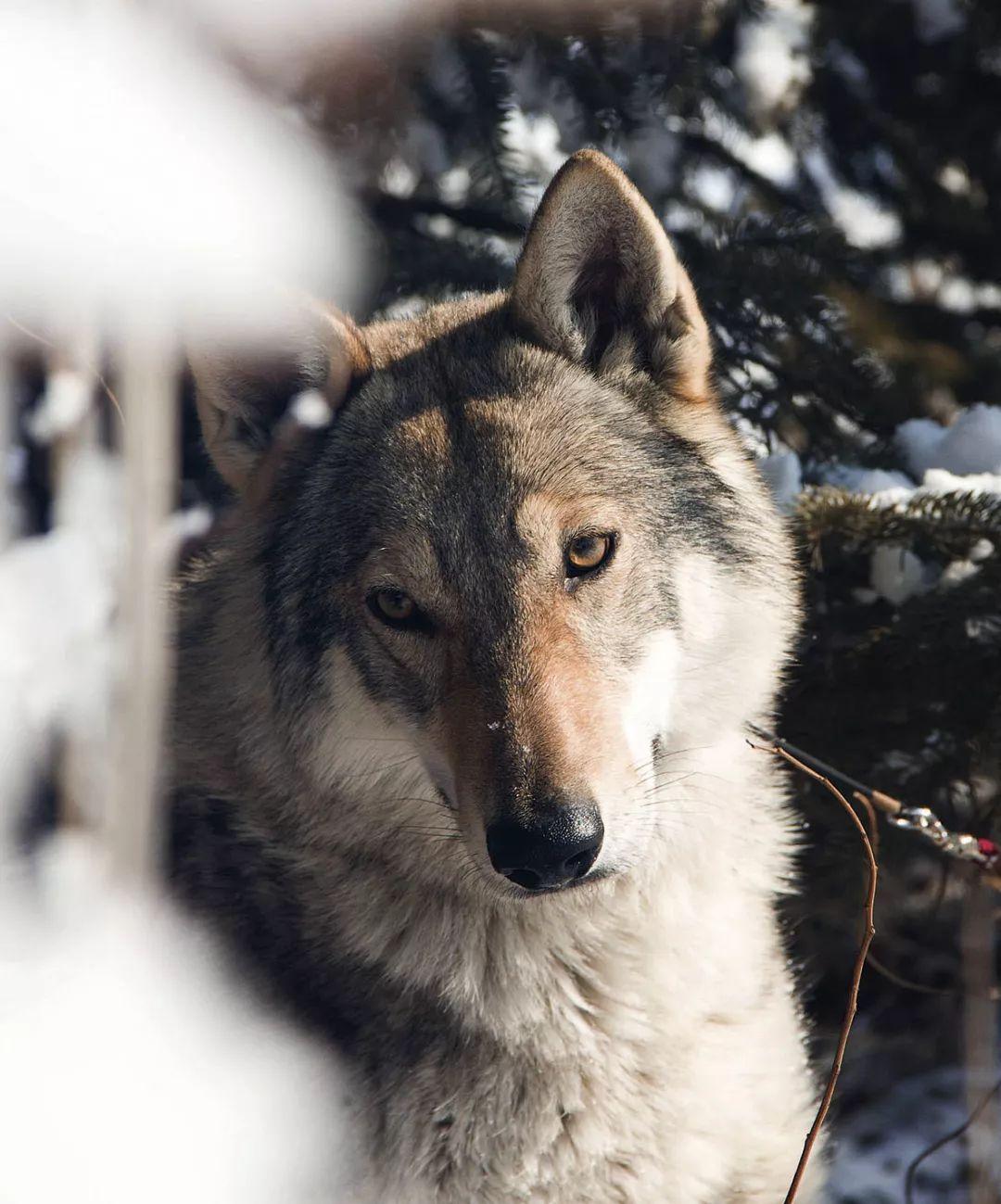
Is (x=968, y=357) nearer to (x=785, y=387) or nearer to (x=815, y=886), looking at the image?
(x=785, y=387)

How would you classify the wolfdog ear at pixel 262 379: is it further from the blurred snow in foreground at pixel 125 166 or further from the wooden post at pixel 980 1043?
the wooden post at pixel 980 1043

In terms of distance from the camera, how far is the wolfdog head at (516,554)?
206 centimetres

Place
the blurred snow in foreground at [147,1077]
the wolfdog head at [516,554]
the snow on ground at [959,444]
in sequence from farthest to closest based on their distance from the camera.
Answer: the snow on ground at [959,444], the blurred snow in foreground at [147,1077], the wolfdog head at [516,554]

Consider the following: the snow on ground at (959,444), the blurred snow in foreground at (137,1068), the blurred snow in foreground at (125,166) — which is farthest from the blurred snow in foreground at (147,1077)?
the snow on ground at (959,444)

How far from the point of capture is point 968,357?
3.82m

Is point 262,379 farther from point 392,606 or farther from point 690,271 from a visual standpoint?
point 690,271

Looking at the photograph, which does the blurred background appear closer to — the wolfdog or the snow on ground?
the snow on ground

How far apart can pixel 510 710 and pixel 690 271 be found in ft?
6.20

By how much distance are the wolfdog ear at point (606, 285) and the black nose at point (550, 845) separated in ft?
3.38

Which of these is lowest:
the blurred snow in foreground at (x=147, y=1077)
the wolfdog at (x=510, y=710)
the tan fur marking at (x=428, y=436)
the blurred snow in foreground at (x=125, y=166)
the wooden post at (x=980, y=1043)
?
the wooden post at (x=980, y=1043)

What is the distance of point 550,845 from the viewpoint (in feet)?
6.14

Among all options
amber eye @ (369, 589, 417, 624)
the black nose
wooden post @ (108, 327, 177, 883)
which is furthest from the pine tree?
wooden post @ (108, 327, 177, 883)

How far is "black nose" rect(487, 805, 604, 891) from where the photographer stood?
73.7 inches

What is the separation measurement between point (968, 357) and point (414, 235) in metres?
1.87
